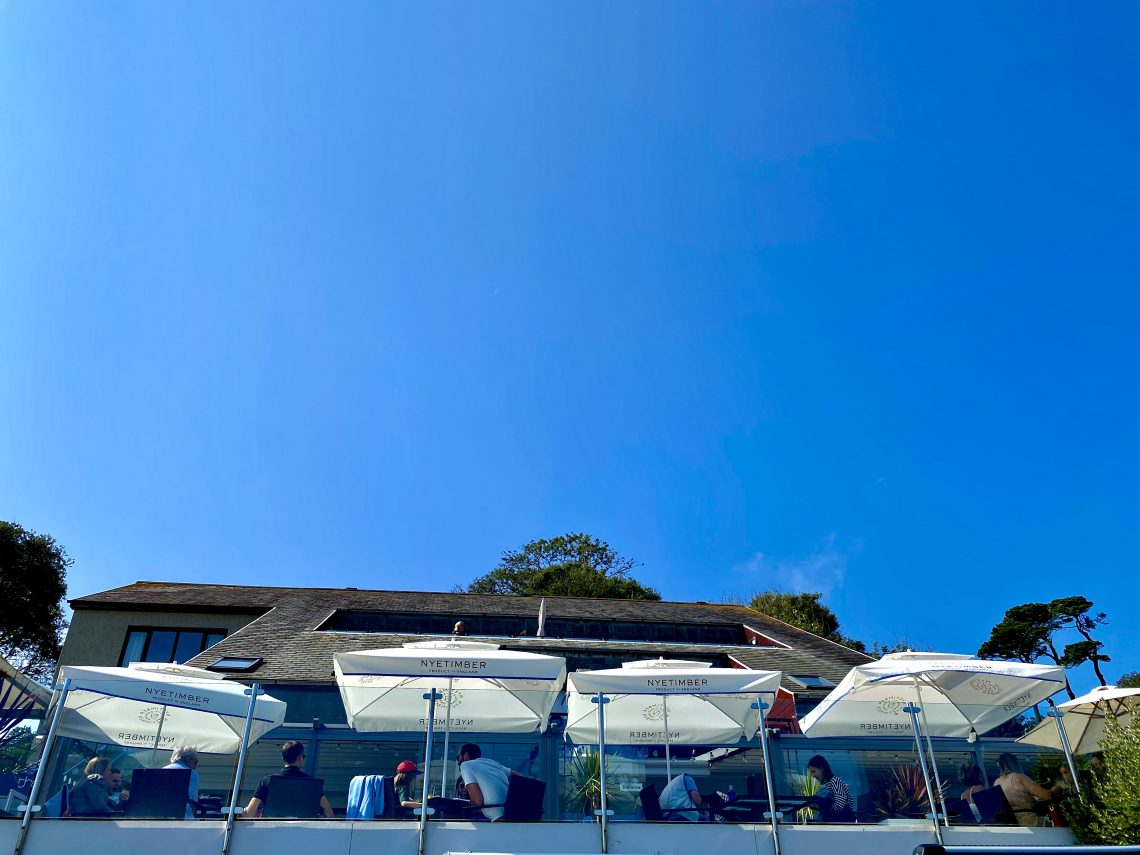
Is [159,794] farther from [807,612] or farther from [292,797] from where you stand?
[807,612]

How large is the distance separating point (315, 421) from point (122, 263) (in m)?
8.58

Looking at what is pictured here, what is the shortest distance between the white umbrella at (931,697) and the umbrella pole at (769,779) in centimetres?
89

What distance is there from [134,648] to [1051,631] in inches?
2262

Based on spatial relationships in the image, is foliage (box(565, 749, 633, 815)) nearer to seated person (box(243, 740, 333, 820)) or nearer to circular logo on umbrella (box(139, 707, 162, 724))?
seated person (box(243, 740, 333, 820))

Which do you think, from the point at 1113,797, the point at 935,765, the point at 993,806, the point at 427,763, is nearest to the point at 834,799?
the point at 935,765

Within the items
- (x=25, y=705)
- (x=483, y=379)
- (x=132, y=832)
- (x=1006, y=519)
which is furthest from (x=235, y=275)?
(x=1006, y=519)

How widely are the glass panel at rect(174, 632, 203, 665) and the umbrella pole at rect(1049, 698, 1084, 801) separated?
1955 cm

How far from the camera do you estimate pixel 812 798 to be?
341 inches

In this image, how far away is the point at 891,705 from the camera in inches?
395

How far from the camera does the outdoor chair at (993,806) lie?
886 centimetres

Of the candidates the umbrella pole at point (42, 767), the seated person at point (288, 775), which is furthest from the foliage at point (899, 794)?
the umbrella pole at point (42, 767)

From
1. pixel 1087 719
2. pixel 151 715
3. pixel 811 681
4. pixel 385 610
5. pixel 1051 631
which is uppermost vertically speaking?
pixel 1051 631

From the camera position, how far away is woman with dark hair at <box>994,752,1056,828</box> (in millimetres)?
8977

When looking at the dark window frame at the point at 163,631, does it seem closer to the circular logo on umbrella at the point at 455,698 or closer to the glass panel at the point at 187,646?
the glass panel at the point at 187,646
